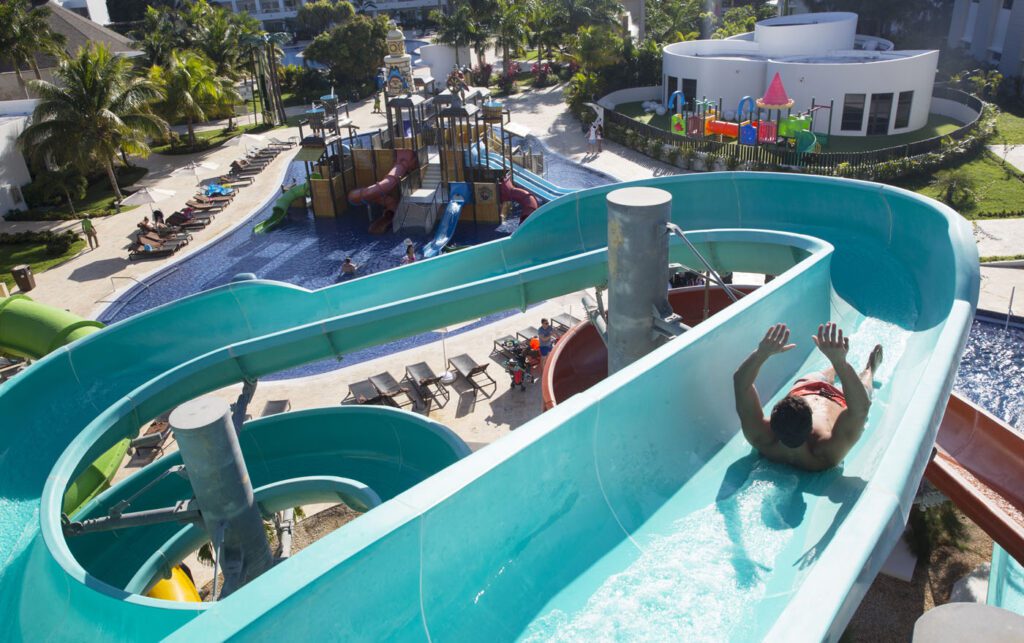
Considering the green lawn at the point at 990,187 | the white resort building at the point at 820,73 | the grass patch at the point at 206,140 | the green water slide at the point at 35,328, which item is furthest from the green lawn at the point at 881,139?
the grass patch at the point at 206,140

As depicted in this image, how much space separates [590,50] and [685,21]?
10.9 meters

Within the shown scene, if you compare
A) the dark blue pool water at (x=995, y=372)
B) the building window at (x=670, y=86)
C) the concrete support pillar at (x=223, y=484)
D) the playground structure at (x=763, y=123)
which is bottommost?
the dark blue pool water at (x=995, y=372)

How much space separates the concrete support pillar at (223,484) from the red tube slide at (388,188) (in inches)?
742

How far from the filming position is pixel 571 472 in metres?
5.92

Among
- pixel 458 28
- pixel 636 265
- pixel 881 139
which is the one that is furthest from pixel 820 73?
pixel 636 265

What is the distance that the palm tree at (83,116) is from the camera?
84.9 feet

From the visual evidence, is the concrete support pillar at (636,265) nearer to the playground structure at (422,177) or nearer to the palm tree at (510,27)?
the playground structure at (422,177)

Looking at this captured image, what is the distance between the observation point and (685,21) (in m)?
47.3

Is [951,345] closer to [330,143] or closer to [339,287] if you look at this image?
[339,287]

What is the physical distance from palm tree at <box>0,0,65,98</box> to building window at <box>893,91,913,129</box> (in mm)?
35574

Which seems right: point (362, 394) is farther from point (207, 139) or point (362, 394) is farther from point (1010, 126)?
point (1010, 126)

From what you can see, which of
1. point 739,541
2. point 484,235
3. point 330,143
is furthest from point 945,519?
point 330,143

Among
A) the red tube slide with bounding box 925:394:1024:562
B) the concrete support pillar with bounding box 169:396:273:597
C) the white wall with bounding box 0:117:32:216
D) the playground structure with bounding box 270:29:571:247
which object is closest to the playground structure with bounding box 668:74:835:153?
the playground structure with bounding box 270:29:571:247

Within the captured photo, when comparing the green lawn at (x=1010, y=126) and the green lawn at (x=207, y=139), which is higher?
the green lawn at (x=207, y=139)
